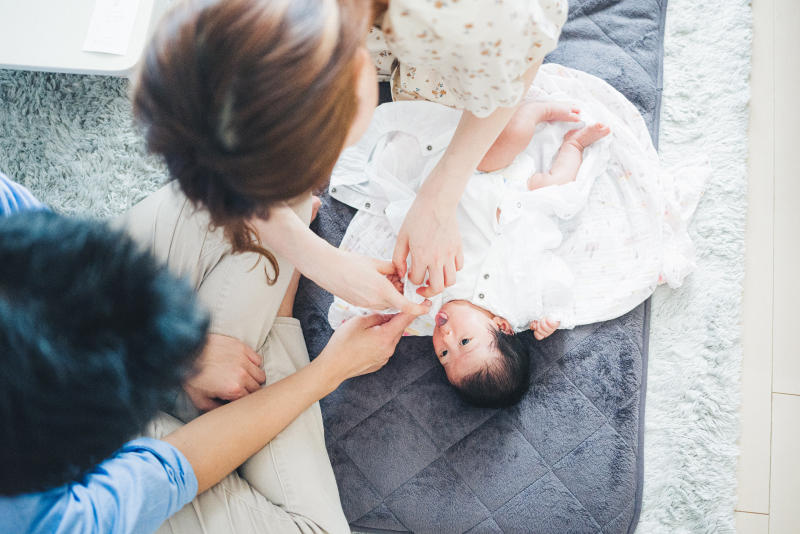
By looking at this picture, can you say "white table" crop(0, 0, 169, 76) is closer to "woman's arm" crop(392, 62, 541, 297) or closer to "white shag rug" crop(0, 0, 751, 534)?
"white shag rug" crop(0, 0, 751, 534)

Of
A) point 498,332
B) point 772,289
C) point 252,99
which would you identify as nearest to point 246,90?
point 252,99

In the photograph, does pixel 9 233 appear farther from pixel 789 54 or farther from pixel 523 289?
pixel 789 54

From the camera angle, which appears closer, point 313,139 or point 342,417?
point 313,139

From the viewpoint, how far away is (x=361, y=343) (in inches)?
41.1

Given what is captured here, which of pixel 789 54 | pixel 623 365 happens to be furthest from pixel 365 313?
pixel 789 54

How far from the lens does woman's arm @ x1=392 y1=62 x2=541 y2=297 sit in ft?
2.97

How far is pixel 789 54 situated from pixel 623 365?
3.06 feet

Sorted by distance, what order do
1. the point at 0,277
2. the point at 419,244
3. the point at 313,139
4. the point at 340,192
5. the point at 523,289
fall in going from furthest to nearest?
1. the point at 340,192
2. the point at 523,289
3. the point at 419,244
4. the point at 313,139
5. the point at 0,277

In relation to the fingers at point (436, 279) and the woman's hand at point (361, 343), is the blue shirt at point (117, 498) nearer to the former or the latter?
the woman's hand at point (361, 343)

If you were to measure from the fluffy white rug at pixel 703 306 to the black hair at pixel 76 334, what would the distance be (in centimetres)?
109

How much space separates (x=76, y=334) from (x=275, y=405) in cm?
56

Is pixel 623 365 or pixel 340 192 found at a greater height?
pixel 340 192

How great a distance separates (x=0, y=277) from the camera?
1.41ft

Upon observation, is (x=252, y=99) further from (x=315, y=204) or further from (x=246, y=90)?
(x=315, y=204)
